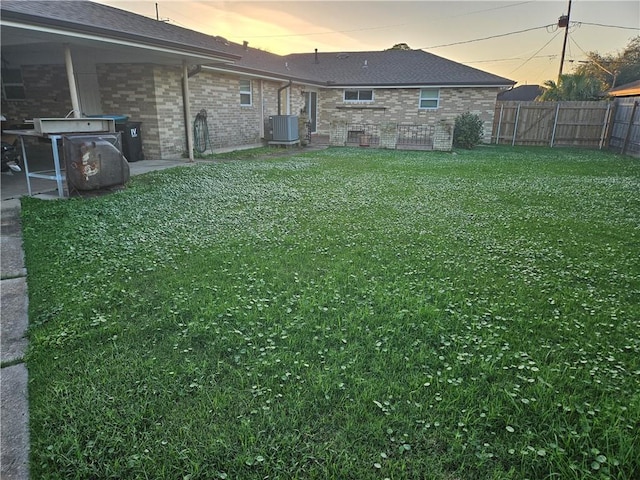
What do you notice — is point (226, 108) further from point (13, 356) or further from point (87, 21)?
point (13, 356)

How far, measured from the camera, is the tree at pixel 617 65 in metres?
30.4

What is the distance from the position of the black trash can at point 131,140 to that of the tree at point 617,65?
3347 centimetres

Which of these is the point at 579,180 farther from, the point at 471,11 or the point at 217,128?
the point at 471,11

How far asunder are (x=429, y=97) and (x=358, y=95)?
150 inches

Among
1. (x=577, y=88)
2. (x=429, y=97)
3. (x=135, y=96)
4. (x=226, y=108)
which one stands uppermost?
(x=577, y=88)

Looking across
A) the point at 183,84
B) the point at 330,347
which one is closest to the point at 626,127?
the point at 183,84

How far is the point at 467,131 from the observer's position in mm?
16766

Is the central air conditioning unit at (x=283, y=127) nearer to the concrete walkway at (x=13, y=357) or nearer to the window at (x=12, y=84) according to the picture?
the window at (x=12, y=84)

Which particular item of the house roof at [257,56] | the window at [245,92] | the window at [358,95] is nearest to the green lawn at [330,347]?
the house roof at [257,56]

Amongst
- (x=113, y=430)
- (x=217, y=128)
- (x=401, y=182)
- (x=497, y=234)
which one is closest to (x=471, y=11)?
(x=217, y=128)

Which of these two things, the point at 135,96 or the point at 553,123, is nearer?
the point at 135,96

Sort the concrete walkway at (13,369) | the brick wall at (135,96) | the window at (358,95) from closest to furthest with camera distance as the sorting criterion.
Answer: the concrete walkway at (13,369) → the brick wall at (135,96) → the window at (358,95)

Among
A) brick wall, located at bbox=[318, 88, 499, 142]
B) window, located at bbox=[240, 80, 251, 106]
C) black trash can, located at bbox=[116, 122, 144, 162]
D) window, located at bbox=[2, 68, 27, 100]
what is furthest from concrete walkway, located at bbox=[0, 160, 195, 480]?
brick wall, located at bbox=[318, 88, 499, 142]

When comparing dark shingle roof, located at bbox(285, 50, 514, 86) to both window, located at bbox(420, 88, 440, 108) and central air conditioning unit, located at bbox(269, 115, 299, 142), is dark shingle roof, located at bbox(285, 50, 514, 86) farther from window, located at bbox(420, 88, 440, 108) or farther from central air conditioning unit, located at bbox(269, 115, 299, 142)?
central air conditioning unit, located at bbox(269, 115, 299, 142)
